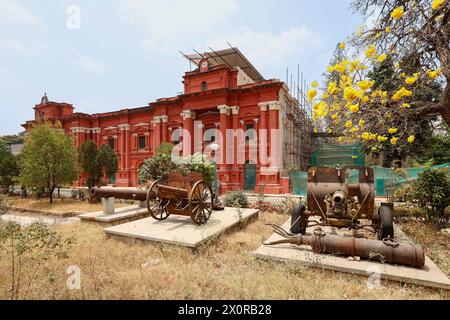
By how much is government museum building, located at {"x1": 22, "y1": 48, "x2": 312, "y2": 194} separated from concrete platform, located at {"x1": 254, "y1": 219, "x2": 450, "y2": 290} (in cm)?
1065

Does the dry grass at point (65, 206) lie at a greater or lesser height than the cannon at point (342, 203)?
lesser

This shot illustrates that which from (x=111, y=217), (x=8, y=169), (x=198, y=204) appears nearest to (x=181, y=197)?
(x=198, y=204)

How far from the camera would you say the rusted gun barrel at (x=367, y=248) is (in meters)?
3.46

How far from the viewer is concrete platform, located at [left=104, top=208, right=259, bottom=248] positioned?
4988 mm

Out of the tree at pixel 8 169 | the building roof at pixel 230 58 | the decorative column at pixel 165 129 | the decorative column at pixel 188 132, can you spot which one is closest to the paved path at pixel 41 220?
the tree at pixel 8 169

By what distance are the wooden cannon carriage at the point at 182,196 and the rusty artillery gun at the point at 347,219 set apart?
2.44 metres

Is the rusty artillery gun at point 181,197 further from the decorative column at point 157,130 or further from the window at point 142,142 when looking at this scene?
the window at point 142,142

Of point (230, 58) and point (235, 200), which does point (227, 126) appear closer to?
point (230, 58)

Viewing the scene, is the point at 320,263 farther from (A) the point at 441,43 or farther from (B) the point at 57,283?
(A) the point at 441,43

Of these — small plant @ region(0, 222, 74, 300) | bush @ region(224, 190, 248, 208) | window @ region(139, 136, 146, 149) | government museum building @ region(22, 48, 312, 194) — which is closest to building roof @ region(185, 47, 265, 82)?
government museum building @ region(22, 48, 312, 194)

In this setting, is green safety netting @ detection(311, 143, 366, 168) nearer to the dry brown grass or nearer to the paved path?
the dry brown grass

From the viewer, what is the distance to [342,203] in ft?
15.2
